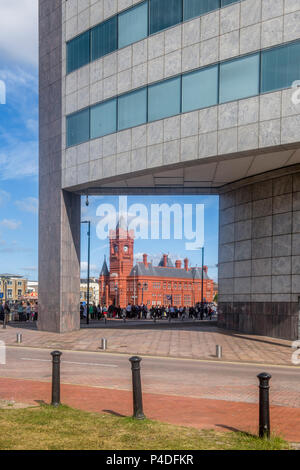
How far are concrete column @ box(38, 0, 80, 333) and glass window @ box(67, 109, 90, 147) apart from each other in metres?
0.78

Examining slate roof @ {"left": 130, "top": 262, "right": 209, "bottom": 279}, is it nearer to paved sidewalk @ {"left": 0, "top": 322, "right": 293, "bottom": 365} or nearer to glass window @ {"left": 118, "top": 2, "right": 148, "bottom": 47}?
paved sidewalk @ {"left": 0, "top": 322, "right": 293, "bottom": 365}

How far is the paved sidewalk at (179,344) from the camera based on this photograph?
1817 cm

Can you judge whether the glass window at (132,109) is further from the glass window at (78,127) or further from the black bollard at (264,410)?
the black bollard at (264,410)

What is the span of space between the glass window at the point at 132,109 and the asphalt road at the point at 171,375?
454 inches

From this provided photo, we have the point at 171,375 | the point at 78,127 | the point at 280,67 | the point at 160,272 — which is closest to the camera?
the point at 171,375

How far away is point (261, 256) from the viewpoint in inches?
1000

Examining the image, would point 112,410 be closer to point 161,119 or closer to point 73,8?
point 161,119

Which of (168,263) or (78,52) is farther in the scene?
(168,263)

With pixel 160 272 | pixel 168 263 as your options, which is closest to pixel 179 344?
pixel 160 272

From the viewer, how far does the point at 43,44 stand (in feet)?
97.1

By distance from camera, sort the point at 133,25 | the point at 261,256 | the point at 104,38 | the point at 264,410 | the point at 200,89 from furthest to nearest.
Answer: the point at 104,38 → the point at 261,256 → the point at 133,25 → the point at 200,89 → the point at 264,410

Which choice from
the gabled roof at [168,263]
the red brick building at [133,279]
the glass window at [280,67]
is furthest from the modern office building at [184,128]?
the gabled roof at [168,263]

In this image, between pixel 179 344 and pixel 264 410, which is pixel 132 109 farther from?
pixel 264 410

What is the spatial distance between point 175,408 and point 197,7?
60.5ft
